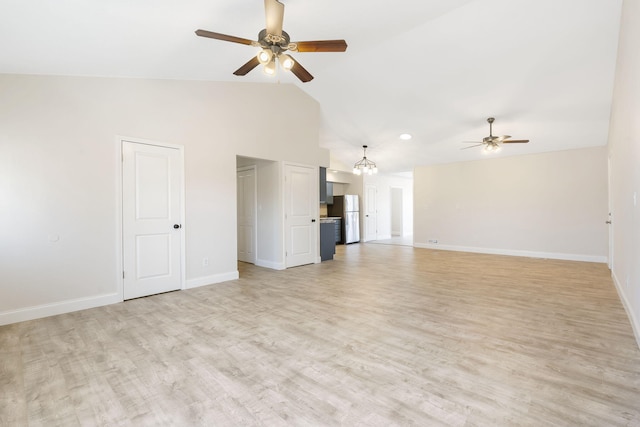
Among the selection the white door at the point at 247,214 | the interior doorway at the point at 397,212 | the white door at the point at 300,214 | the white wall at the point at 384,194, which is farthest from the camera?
the interior doorway at the point at 397,212

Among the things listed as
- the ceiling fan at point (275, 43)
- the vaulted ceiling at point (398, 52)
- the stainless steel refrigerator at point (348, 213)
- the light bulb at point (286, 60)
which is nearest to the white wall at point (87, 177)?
the vaulted ceiling at point (398, 52)

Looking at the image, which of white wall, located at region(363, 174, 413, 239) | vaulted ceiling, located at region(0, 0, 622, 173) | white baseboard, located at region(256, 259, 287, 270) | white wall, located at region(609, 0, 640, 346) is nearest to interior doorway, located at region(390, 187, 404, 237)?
white wall, located at region(363, 174, 413, 239)

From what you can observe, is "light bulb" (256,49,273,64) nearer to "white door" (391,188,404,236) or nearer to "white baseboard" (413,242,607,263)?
"white baseboard" (413,242,607,263)

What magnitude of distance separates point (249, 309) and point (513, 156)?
7.31 meters

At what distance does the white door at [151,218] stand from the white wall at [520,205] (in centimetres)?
707

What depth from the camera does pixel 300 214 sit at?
20.1ft

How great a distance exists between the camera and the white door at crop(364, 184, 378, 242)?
34.3 ft

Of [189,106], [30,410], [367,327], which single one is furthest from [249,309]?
[189,106]

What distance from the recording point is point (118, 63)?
3.41 metres

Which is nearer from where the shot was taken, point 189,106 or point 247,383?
point 247,383

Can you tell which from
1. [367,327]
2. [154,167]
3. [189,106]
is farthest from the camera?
[189,106]

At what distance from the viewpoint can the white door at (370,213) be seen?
10461mm

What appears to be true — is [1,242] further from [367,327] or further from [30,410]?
[367,327]

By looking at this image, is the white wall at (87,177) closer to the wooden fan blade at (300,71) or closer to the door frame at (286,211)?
the door frame at (286,211)
